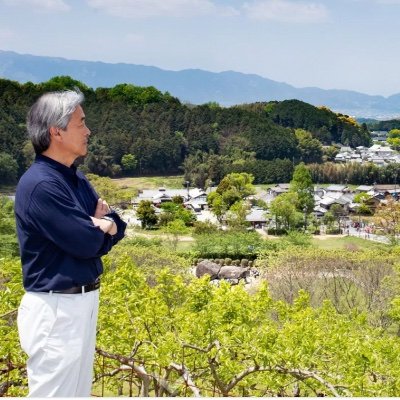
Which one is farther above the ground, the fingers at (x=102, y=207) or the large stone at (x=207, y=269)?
the fingers at (x=102, y=207)

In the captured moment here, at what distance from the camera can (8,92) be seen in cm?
4891

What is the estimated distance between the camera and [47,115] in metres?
1.81

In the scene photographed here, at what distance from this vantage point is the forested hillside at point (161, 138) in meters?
42.8

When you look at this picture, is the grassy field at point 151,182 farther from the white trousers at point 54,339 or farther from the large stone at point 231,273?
the white trousers at point 54,339

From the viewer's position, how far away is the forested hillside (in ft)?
140

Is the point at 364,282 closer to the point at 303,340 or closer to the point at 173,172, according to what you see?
the point at 303,340

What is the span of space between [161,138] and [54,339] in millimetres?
46810

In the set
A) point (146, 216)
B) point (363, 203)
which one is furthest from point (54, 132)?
point (363, 203)

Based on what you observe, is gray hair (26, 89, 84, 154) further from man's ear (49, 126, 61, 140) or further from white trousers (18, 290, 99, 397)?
white trousers (18, 290, 99, 397)

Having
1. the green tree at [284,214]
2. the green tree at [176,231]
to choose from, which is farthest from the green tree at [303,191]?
the green tree at [176,231]

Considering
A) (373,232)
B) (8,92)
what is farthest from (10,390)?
(8,92)

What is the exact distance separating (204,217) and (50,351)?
29389 millimetres

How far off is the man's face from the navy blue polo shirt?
0.06 metres

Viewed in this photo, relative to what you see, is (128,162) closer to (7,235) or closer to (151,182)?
(151,182)
